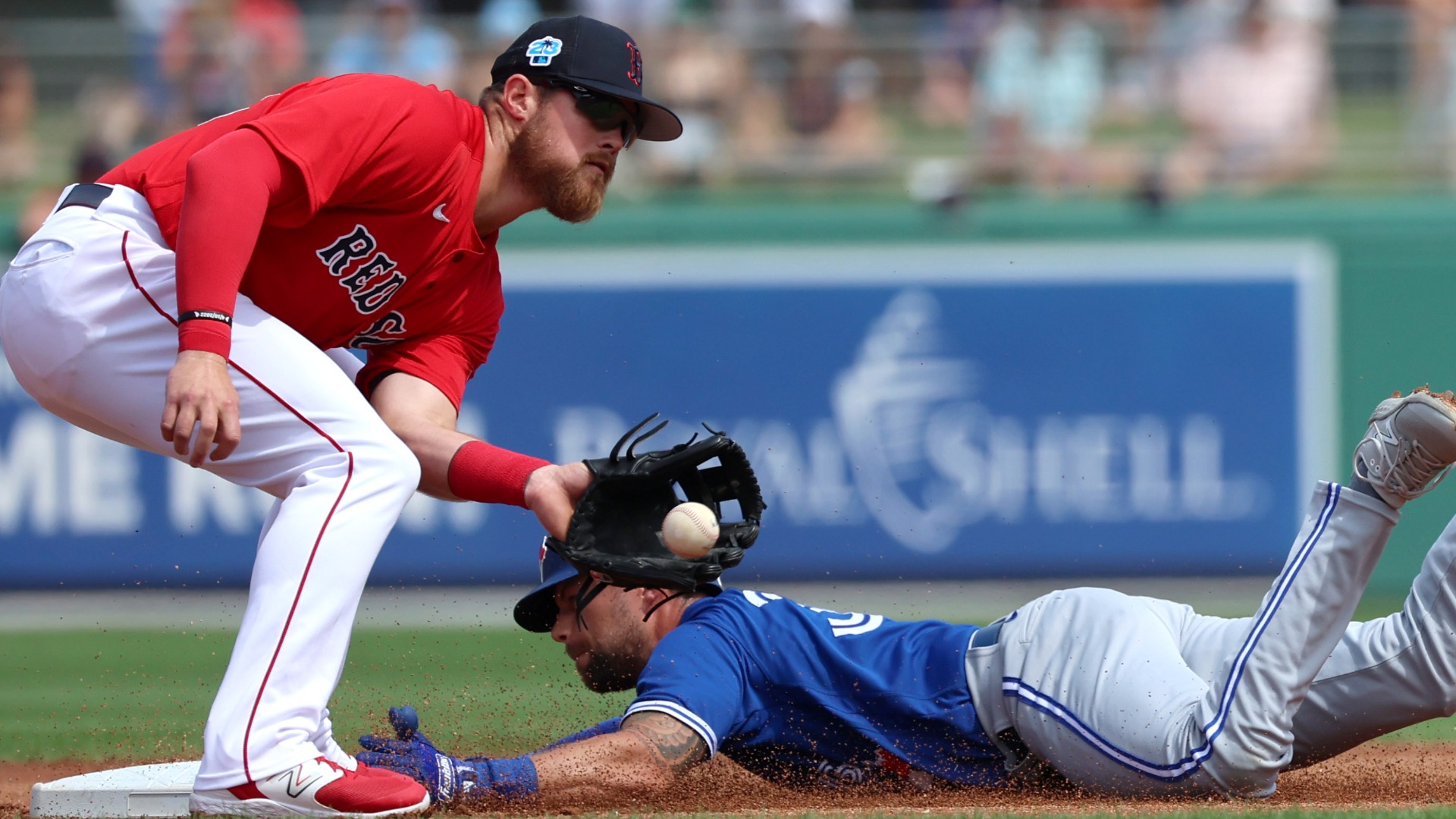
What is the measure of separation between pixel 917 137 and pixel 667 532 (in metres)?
6.12

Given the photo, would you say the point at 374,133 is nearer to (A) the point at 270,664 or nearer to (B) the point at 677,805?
(A) the point at 270,664

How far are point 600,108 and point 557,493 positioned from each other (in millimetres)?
957

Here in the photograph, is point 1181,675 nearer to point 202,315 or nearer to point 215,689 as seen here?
point 202,315

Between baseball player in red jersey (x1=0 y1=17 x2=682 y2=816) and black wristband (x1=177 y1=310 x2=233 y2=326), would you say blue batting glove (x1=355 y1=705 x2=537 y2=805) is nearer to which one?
baseball player in red jersey (x1=0 y1=17 x2=682 y2=816)

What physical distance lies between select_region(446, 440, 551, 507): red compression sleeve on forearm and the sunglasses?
82cm

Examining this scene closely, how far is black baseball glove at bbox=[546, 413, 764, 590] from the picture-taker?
3.44m

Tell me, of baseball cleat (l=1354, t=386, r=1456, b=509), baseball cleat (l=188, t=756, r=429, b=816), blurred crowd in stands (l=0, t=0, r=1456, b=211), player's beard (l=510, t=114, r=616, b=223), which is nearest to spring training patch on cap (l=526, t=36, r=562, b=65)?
player's beard (l=510, t=114, r=616, b=223)

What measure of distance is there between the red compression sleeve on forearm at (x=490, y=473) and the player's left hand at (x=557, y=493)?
0.03m

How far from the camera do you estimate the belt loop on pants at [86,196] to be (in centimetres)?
343

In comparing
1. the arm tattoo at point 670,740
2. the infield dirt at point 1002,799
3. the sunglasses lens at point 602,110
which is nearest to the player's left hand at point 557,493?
the arm tattoo at point 670,740

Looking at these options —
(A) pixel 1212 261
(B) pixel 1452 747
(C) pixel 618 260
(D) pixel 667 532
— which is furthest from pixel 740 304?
(D) pixel 667 532

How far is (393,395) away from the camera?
155 inches

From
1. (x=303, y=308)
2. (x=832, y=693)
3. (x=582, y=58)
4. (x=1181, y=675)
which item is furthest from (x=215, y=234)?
(x=1181, y=675)

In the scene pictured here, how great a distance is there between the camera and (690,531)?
11.2ft
